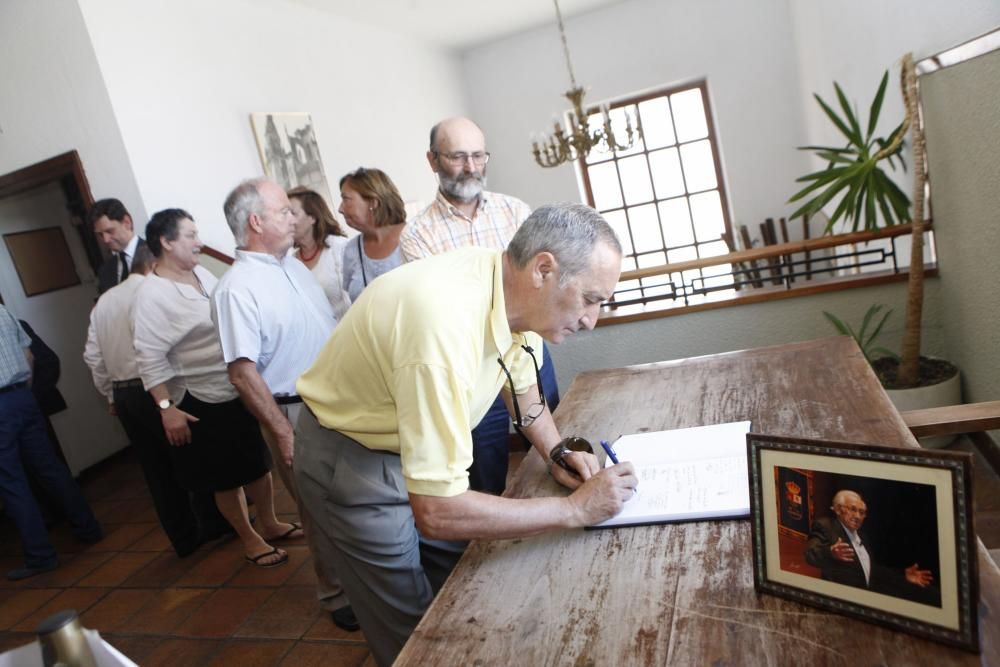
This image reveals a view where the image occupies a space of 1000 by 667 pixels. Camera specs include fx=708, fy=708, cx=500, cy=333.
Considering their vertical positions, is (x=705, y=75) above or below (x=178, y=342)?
above

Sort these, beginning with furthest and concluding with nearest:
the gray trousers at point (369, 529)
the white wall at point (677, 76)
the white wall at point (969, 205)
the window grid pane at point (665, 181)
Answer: the window grid pane at point (665, 181) < the white wall at point (677, 76) < the white wall at point (969, 205) < the gray trousers at point (369, 529)

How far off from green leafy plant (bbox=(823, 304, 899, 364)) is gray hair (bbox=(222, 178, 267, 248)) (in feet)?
7.60

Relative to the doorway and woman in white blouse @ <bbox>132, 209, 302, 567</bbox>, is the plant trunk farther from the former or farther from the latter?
the doorway

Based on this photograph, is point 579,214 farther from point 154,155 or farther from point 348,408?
point 154,155

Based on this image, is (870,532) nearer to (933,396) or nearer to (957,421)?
(957,421)

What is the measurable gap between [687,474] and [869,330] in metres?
2.16

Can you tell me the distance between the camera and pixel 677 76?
7668 millimetres

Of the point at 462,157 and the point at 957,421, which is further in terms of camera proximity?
the point at 462,157

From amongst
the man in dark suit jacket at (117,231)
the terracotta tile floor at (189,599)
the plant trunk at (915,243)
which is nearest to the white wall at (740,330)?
the plant trunk at (915,243)

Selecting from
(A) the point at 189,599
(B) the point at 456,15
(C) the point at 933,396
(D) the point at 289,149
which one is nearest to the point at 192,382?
(A) the point at 189,599

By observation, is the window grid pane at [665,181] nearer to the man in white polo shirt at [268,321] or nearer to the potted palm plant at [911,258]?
the potted palm plant at [911,258]

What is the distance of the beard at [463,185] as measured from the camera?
8.37 feet

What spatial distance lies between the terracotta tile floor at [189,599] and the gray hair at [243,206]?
4.65ft

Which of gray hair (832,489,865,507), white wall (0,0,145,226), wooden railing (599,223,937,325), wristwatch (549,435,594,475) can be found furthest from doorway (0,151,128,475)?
gray hair (832,489,865,507)
